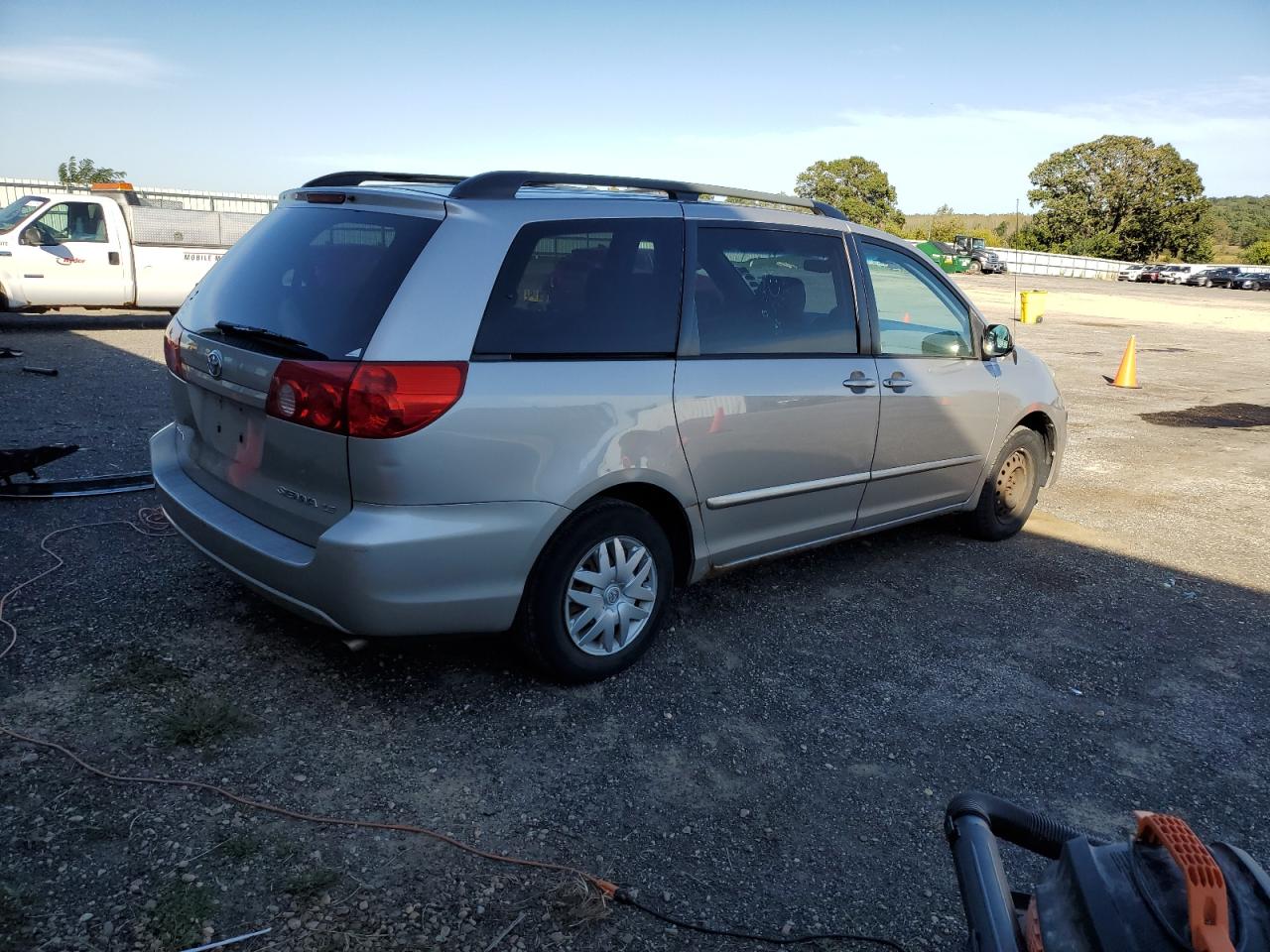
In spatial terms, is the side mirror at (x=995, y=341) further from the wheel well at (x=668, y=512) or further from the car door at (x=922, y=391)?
the wheel well at (x=668, y=512)

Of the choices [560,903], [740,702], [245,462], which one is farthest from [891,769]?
[245,462]

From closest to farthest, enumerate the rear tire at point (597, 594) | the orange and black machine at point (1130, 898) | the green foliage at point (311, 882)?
1. the orange and black machine at point (1130, 898)
2. the green foliage at point (311, 882)
3. the rear tire at point (597, 594)

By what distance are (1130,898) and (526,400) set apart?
2.35m

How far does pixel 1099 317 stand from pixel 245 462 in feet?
88.1

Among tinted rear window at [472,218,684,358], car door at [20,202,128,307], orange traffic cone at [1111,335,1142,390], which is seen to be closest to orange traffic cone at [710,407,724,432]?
tinted rear window at [472,218,684,358]

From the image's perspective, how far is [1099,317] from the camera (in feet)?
86.1

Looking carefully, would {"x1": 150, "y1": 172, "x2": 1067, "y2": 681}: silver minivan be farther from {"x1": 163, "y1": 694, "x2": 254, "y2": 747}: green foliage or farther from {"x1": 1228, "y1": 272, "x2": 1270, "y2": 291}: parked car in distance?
{"x1": 1228, "y1": 272, "x2": 1270, "y2": 291}: parked car in distance

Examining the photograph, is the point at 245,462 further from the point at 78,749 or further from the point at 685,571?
the point at 685,571

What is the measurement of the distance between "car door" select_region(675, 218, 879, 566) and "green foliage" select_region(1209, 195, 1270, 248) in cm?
8300

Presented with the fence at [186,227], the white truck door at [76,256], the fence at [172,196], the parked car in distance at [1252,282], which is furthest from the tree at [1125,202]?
the white truck door at [76,256]

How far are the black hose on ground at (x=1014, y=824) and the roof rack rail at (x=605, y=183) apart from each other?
2529 mm

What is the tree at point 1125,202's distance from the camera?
235 ft

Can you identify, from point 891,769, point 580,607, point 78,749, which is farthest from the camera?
point 580,607

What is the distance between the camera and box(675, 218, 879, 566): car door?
3.93 m
